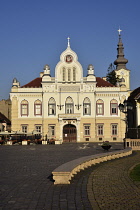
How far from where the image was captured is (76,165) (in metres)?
15.3

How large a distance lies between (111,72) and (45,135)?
104ft

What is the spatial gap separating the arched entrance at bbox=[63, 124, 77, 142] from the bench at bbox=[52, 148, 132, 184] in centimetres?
3431

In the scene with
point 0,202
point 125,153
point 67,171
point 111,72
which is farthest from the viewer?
point 111,72

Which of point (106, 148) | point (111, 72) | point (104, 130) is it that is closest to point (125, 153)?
point (106, 148)

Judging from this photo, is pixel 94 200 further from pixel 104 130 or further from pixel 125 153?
pixel 104 130

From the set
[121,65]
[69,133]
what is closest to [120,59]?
[121,65]

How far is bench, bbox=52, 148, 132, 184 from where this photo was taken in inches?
495

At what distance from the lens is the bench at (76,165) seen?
41.2 feet

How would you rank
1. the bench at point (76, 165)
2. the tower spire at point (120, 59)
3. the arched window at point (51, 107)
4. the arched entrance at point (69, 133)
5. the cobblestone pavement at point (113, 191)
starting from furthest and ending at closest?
the tower spire at point (120, 59)
the arched window at point (51, 107)
the arched entrance at point (69, 133)
the bench at point (76, 165)
the cobblestone pavement at point (113, 191)

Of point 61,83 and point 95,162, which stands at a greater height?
point 61,83

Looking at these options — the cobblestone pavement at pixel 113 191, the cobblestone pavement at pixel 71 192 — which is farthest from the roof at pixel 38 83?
the cobblestone pavement at pixel 113 191

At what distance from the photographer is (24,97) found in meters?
62.4

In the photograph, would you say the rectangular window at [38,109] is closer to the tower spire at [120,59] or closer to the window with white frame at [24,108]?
the window with white frame at [24,108]

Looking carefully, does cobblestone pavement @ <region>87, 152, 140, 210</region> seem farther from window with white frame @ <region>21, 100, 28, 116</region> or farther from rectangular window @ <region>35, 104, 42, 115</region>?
window with white frame @ <region>21, 100, 28, 116</region>
